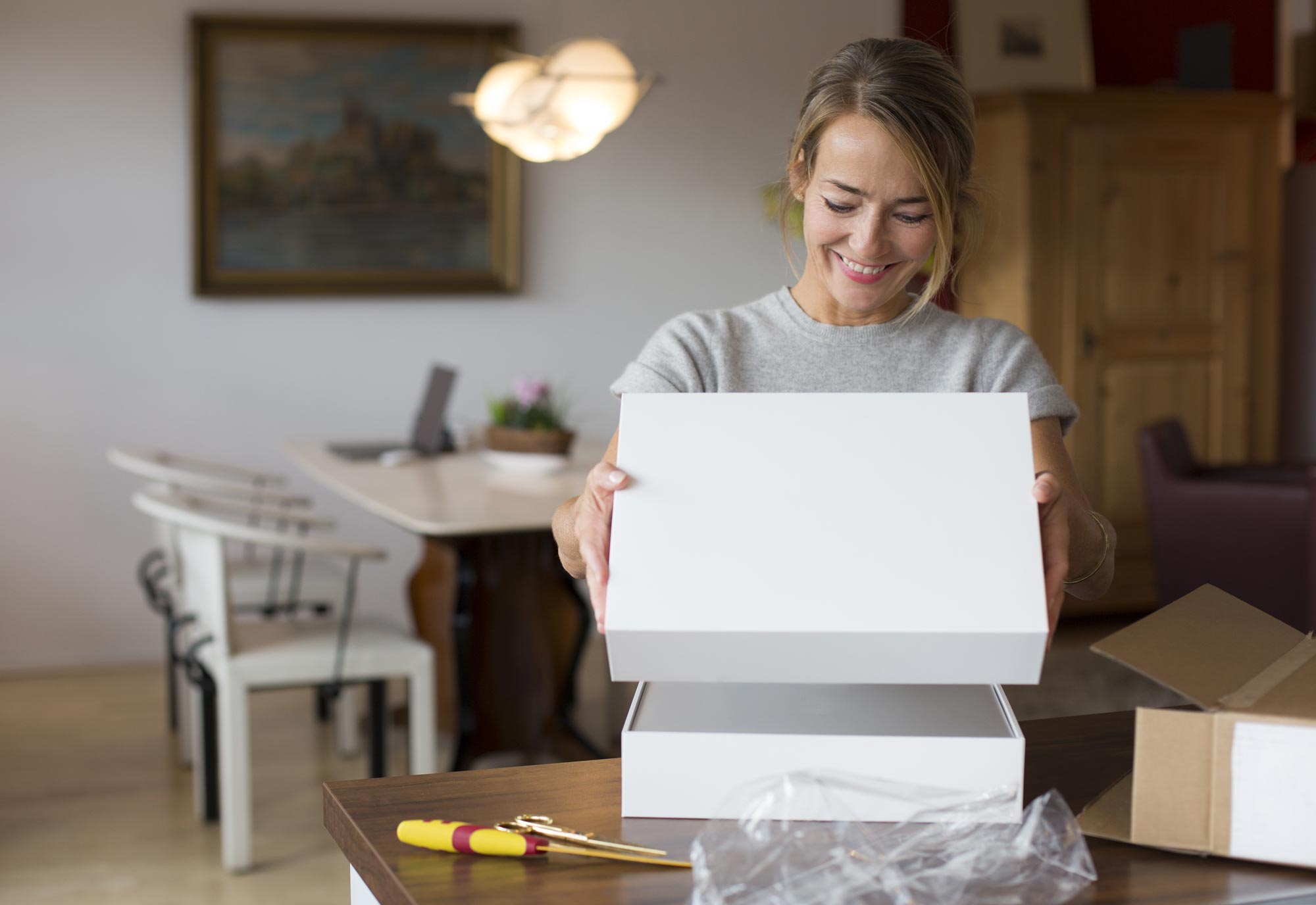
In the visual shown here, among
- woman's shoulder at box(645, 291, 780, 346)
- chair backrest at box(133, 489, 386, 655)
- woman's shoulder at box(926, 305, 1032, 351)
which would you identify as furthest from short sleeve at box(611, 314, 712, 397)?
chair backrest at box(133, 489, 386, 655)

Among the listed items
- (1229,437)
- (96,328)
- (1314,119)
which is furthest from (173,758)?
(1314,119)

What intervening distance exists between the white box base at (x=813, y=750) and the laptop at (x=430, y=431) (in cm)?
316

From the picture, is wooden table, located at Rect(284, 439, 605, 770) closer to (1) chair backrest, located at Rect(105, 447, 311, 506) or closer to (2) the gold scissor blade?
(1) chair backrest, located at Rect(105, 447, 311, 506)

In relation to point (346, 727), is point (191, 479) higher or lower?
higher

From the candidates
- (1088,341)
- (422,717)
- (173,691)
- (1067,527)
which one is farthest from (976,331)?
(1088,341)

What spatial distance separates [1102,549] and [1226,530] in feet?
10.4

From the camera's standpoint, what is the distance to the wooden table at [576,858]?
0.90 metres

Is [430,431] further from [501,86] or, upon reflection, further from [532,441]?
[501,86]

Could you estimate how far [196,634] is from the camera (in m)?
3.31

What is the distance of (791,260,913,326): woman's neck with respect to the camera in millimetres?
1410

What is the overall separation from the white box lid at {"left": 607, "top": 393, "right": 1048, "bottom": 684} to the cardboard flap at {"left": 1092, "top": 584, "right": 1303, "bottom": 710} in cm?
9

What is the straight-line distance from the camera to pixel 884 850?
0.90m

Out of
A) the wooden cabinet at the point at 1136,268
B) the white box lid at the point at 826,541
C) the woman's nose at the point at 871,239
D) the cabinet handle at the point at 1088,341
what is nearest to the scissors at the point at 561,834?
the white box lid at the point at 826,541

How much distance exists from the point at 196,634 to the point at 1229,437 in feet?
13.0
